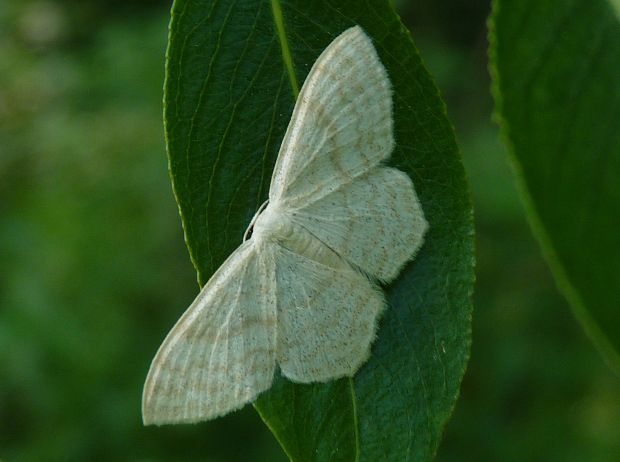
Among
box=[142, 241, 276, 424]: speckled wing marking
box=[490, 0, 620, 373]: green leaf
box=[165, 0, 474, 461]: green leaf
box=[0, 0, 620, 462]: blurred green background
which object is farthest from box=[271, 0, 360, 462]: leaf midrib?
box=[0, 0, 620, 462]: blurred green background

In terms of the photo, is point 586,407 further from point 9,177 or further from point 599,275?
point 9,177

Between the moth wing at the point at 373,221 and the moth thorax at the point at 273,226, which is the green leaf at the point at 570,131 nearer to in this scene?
the moth wing at the point at 373,221

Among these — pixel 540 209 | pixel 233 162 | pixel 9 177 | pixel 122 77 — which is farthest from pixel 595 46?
pixel 9 177

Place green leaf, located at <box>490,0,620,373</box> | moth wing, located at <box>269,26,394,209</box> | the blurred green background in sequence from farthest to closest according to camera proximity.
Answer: the blurred green background < moth wing, located at <box>269,26,394,209</box> < green leaf, located at <box>490,0,620,373</box>

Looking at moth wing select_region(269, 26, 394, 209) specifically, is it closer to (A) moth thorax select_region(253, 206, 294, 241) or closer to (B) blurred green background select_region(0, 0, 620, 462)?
(A) moth thorax select_region(253, 206, 294, 241)

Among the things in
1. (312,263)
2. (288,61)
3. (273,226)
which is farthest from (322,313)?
(288,61)

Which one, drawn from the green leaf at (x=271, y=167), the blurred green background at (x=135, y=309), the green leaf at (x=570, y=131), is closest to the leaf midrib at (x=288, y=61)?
the green leaf at (x=271, y=167)
